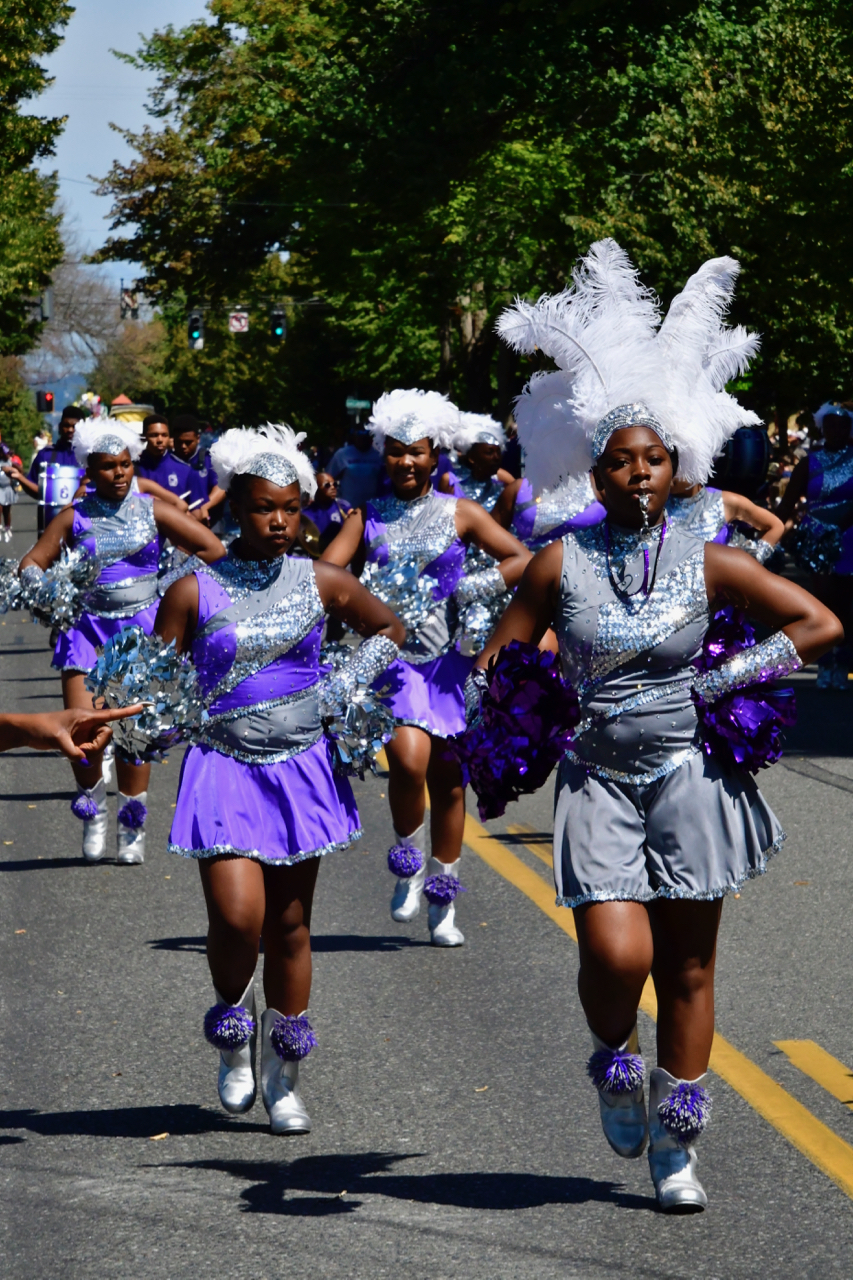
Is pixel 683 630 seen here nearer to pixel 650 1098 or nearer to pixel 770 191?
pixel 650 1098

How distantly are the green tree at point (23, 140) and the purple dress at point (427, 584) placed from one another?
91.6 feet

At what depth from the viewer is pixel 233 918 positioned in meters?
5.07

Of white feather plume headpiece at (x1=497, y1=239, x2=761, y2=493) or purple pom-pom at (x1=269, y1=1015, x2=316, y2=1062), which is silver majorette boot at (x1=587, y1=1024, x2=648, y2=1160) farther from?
white feather plume headpiece at (x1=497, y1=239, x2=761, y2=493)

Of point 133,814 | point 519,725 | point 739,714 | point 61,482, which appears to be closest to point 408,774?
point 133,814

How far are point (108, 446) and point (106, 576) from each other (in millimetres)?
628

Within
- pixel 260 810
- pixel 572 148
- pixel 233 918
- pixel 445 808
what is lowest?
pixel 445 808

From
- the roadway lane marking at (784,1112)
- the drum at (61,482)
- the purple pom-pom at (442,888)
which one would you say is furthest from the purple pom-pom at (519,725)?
the drum at (61,482)

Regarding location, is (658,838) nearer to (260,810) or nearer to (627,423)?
(627,423)

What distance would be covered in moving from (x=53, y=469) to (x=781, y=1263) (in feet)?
53.4

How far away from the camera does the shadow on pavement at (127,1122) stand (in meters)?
5.22

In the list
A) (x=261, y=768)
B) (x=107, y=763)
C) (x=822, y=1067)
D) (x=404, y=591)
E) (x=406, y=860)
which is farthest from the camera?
(x=107, y=763)

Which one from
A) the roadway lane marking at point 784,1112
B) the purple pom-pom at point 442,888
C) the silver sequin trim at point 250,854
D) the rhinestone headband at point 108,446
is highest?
the rhinestone headband at point 108,446

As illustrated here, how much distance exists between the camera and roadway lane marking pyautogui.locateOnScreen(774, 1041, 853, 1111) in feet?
17.7

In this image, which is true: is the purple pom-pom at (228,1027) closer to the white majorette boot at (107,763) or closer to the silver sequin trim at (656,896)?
the silver sequin trim at (656,896)
